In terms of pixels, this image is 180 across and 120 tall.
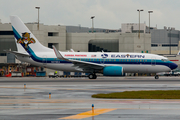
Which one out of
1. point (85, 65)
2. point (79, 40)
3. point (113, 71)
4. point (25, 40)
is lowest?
point (113, 71)

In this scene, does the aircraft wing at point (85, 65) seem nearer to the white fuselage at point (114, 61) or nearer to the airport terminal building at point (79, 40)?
the white fuselage at point (114, 61)

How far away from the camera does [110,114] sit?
17.9m

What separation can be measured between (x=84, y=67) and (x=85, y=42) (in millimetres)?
33426

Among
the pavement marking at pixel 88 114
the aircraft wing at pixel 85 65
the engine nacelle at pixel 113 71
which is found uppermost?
the aircraft wing at pixel 85 65

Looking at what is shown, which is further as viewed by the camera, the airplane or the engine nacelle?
the airplane

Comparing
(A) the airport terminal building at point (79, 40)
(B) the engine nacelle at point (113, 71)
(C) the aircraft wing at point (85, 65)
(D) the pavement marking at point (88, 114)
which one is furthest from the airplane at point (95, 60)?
(D) the pavement marking at point (88, 114)

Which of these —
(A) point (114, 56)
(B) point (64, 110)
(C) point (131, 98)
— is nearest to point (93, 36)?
(A) point (114, 56)

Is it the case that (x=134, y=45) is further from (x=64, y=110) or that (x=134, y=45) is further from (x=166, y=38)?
(x=166, y=38)

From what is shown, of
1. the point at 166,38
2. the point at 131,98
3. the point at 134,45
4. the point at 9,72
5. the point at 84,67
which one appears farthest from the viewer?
the point at 166,38

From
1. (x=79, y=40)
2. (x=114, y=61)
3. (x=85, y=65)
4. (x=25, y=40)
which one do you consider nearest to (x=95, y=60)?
(x=85, y=65)

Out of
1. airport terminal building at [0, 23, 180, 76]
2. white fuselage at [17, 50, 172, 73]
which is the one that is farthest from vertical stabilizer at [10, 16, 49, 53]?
airport terminal building at [0, 23, 180, 76]

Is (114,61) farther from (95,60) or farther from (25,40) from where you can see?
(25,40)

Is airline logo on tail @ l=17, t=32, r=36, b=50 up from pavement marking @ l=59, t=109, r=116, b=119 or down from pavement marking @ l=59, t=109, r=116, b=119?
up

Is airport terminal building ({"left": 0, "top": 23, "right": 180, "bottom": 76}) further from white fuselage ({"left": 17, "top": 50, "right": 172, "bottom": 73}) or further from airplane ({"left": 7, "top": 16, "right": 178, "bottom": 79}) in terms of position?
white fuselage ({"left": 17, "top": 50, "right": 172, "bottom": 73})
